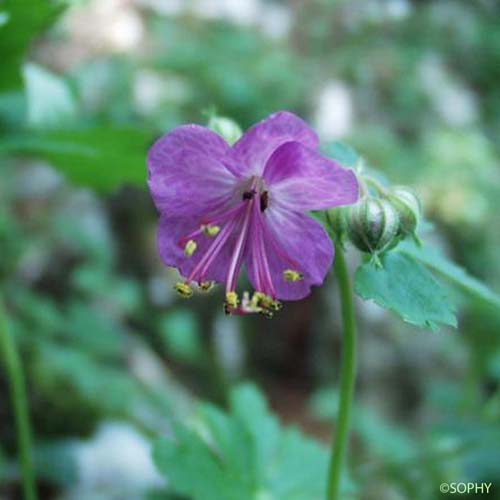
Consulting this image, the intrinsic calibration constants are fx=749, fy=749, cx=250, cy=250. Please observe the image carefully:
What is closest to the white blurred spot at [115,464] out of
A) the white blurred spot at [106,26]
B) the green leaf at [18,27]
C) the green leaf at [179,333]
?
the green leaf at [179,333]

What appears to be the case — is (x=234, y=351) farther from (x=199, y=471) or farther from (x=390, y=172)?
(x=199, y=471)

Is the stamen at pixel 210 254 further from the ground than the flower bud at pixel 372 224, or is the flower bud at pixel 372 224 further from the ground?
the stamen at pixel 210 254

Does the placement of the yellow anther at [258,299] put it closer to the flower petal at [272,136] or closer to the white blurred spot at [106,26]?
the flower petal at [272,136]

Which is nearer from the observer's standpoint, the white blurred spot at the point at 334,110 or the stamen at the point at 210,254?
the stamen at the point at 210,254

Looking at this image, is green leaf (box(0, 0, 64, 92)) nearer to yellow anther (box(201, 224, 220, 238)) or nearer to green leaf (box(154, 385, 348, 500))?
yellow anther (box(201, 224, 220, 238))

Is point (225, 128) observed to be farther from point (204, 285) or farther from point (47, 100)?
point (47, 100)
